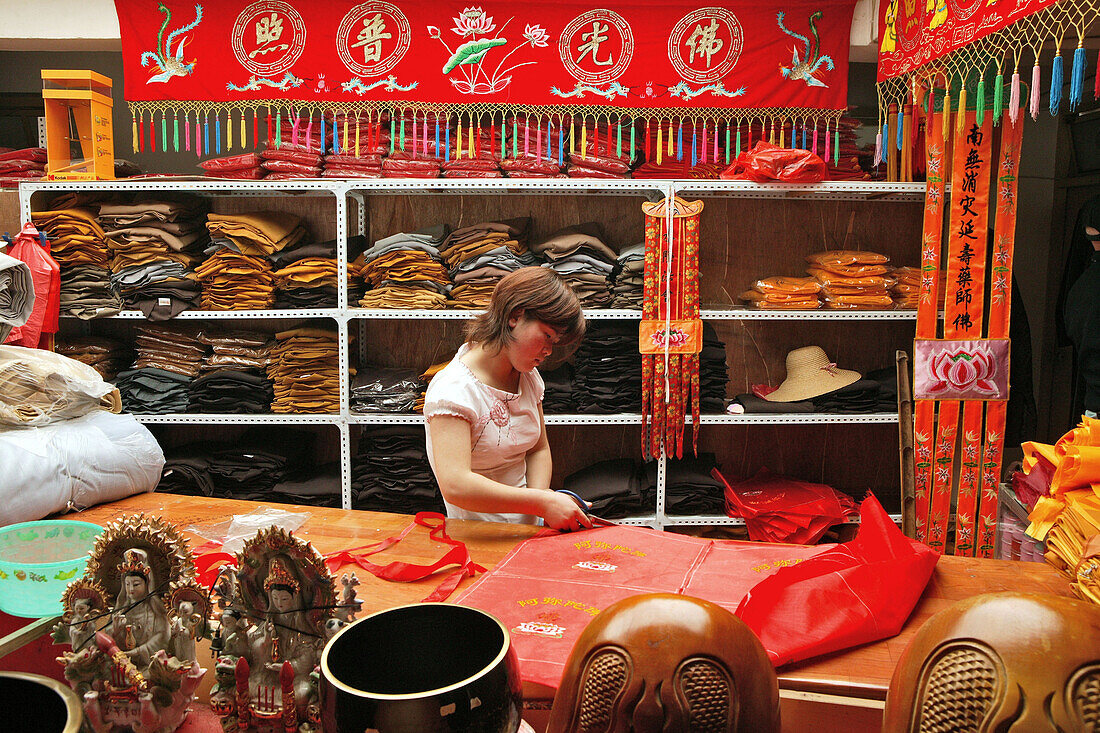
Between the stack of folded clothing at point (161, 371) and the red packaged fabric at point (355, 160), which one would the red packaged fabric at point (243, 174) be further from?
the stack of folded clothing at point (161, 371)

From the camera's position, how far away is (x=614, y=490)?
3502mm

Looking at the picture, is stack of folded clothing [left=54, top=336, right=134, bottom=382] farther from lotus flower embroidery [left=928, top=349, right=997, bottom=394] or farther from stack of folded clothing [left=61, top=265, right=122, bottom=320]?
lotus flower embroidery [left=928, top=349, right=997, bottom=394]

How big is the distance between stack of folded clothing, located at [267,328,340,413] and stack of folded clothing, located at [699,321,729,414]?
5.43 ft

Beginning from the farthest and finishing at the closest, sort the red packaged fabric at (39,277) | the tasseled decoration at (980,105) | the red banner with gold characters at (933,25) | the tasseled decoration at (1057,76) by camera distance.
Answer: the red packaged fabric at (39,277) → the tasseled decoration at (980,105) → the red banner with gold characters at (933,25) → the tasseled decoration at (1057,76)

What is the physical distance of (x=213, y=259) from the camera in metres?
3.52

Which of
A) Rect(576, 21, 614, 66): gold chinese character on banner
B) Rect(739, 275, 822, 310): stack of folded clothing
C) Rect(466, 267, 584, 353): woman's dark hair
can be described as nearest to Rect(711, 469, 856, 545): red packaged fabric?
Rect(739, 275, 822, 310): stack of folded clothing

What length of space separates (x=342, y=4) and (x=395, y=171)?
0.73m

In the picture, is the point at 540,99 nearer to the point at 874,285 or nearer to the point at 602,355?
the point at 602,355

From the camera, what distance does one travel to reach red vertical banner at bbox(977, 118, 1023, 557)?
9.82 ft

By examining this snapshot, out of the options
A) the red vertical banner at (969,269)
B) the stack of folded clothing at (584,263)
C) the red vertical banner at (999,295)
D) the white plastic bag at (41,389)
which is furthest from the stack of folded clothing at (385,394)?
the red vertical banner at (999,295)

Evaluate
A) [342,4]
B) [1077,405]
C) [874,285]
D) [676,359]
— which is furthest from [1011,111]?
[342,4]

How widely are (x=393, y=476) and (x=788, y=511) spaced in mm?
1786

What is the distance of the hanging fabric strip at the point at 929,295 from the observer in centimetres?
314

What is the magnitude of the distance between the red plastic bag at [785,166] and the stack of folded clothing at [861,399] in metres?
0.95
